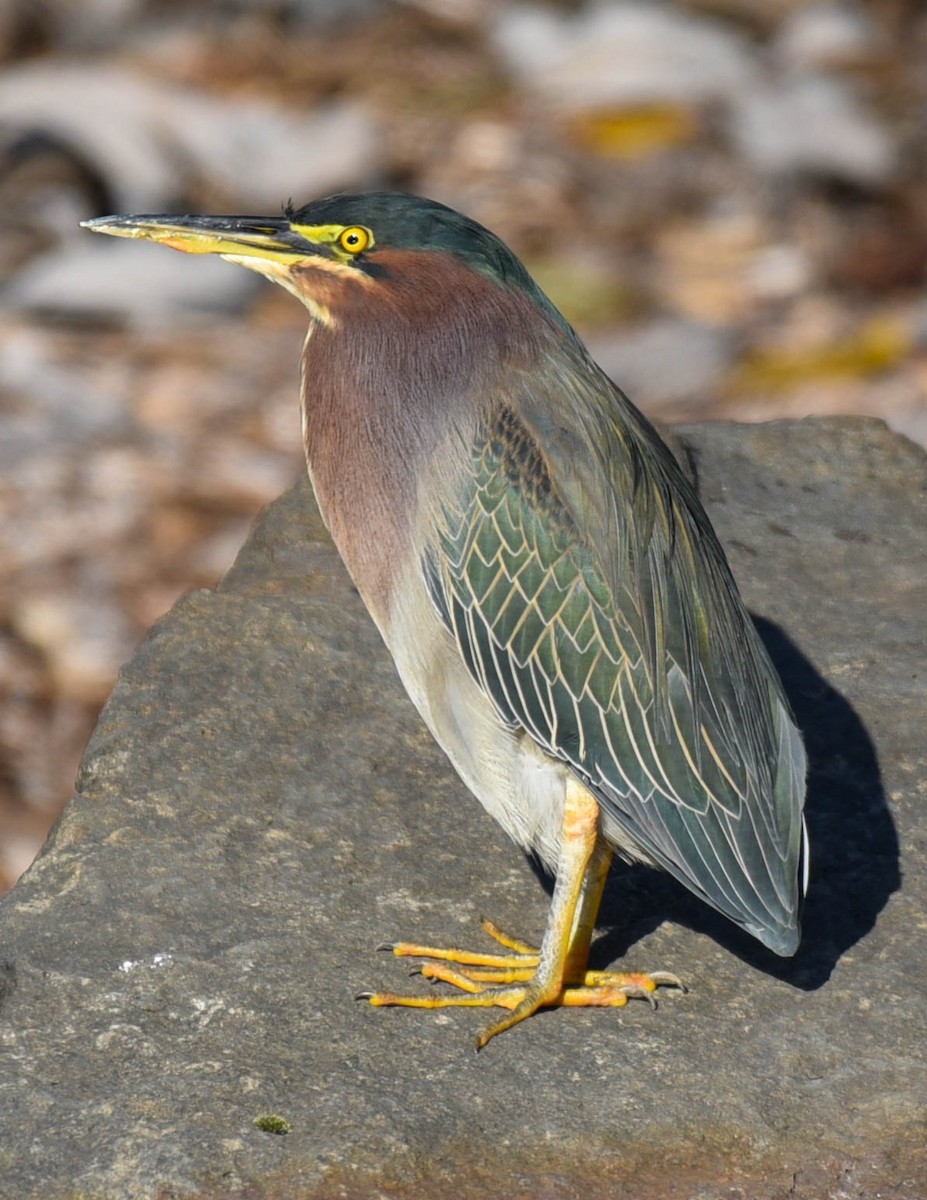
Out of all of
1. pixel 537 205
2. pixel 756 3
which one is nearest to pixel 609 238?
pixel 537 205

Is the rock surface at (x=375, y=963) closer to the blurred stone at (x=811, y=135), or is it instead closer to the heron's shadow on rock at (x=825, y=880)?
the heron's shadow on rock at (x=825, y=880)

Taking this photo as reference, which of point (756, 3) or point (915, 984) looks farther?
point (756, 3)

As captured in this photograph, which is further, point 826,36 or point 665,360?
point 826,36

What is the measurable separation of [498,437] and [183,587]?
3.40 meters

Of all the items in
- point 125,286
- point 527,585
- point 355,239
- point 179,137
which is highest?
point 179,137

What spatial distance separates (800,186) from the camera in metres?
9.35

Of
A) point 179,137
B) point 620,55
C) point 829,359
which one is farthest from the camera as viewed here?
point 620,55

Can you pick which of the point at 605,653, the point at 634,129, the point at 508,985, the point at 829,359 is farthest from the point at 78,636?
the point at 634,129

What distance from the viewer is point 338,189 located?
9180 millimetres

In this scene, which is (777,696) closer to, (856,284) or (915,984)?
(915,984)

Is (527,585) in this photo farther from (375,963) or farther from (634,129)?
(634,129)

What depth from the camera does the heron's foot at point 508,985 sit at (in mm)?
3650

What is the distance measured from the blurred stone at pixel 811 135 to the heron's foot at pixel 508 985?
652cm

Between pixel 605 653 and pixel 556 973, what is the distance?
669 millimetres
